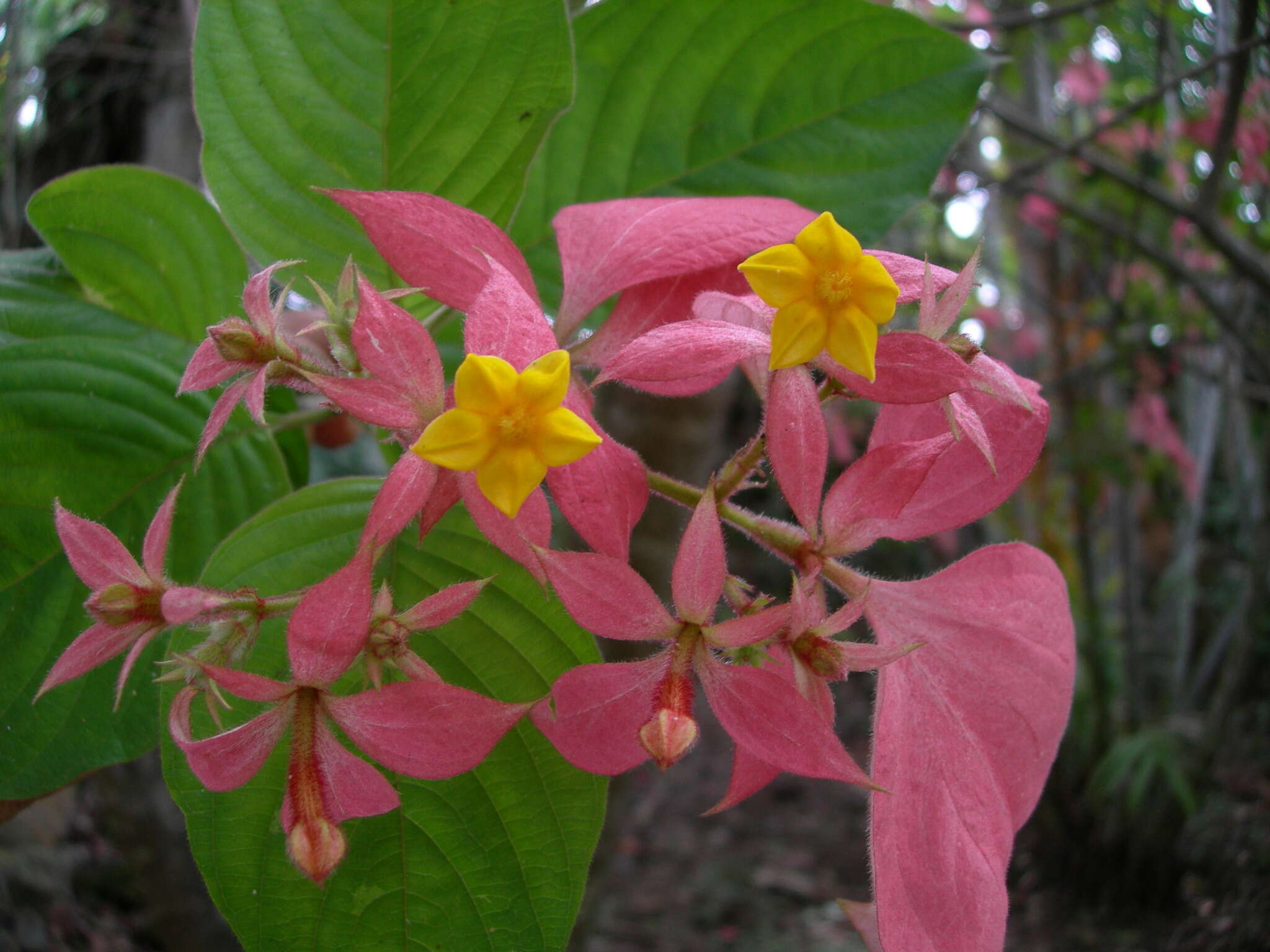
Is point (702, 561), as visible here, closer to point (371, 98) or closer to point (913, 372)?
point (913, 372)

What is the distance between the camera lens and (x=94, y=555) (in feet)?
1.27

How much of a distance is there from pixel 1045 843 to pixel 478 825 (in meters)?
1.97

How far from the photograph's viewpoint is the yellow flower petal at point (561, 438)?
1.06 ft

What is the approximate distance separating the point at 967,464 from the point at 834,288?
15 cm

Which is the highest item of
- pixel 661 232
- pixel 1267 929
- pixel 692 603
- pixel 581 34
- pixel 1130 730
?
pixel 581 34

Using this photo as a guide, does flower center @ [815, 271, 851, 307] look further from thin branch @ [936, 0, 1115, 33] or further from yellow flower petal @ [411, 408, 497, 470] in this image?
thin branch @ [936, 0, 1115, 33]

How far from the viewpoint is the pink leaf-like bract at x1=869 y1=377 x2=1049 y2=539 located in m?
0.45

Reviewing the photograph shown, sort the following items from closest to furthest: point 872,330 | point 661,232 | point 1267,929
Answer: point 872,330, point 661,232, point 1267,929

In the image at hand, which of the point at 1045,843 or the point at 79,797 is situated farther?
the point at 79,797

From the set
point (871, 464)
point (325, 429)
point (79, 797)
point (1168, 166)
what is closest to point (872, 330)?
point (871, 464)

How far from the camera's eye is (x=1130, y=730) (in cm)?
196

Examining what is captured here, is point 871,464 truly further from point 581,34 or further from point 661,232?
point 581,34

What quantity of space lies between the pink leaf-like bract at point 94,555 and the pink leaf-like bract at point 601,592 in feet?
0.62

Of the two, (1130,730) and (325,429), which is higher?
(325,429)
